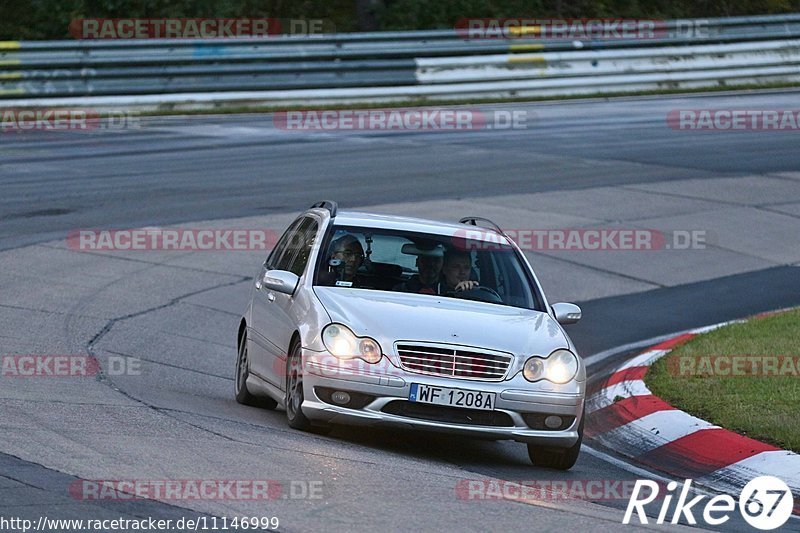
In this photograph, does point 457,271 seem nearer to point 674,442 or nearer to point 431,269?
point 431,269

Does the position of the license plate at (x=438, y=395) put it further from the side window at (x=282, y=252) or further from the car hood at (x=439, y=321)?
the side window at (x=282, y=252)

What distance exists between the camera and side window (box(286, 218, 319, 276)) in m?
9.88

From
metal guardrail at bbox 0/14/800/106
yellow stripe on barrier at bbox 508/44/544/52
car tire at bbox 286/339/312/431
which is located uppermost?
yellow stripe on barrier at bbox 508/44/544/52

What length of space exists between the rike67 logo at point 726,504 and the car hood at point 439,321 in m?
1.14

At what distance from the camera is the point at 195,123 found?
978 inches

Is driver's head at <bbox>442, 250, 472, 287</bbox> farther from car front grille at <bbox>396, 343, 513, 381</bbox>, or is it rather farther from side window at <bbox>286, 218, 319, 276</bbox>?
car front grille at <bbox>396, 343, 513, 381</bbox>

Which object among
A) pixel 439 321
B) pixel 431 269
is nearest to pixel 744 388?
pixel 431 269

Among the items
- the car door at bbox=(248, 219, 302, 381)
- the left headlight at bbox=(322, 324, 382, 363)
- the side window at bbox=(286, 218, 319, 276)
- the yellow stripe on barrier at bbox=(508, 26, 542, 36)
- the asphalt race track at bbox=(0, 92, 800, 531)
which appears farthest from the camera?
the yellow stripe on barrier at bbox=(508, 26, 542, 36)

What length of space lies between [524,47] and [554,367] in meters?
21.3

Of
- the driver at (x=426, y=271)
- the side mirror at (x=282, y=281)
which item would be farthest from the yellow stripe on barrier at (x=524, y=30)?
the side mirror at (x=282, y=281)

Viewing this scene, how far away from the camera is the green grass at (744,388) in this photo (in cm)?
935

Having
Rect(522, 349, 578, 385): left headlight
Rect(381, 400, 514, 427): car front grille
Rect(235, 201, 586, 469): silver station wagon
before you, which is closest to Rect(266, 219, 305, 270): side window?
Rect(235, 201, 586, 469): silver station wagon

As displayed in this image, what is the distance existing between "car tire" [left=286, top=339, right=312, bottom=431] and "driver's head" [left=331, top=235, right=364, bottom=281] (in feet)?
2.55

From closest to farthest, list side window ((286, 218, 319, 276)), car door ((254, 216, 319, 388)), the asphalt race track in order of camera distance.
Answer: the asphalt race track → car door ((254, 216, 319, 388)) → side window ((286, 218, 319, 276))
